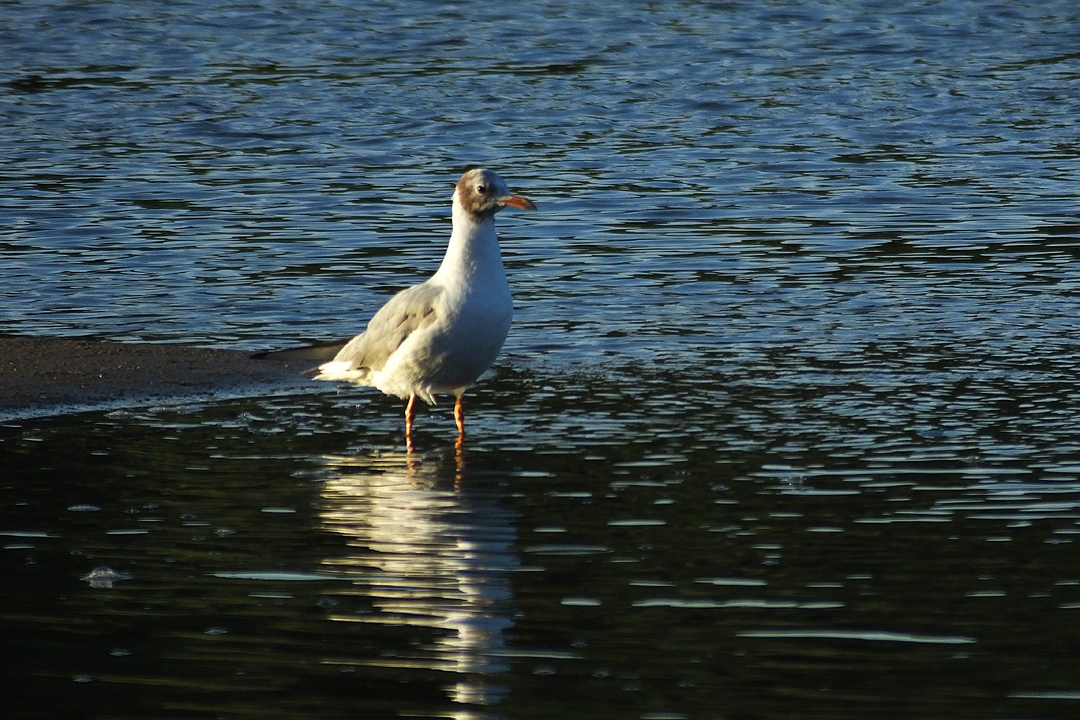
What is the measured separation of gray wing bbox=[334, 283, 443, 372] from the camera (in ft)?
31.9

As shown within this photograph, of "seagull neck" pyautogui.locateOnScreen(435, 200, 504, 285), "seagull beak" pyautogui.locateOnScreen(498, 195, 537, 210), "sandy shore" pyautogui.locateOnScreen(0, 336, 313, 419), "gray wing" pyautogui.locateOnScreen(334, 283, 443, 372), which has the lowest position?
"sandy shore" pyautogui.locateOnScreen(0, 336, 313, 419)

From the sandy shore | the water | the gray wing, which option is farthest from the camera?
the sandy shore

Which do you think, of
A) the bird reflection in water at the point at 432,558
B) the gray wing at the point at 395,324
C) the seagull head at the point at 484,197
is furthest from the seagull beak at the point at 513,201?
the bird reflection in water at the point at 432,558

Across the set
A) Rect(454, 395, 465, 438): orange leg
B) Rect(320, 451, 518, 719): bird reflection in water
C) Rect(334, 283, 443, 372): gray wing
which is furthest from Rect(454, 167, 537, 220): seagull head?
Rect(320, 451, 518, 719): bird reflection in water

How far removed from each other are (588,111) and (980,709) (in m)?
17.3

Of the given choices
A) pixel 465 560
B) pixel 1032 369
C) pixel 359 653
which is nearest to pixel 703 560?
pixel 465 560

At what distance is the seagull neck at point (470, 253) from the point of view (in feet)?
31.7

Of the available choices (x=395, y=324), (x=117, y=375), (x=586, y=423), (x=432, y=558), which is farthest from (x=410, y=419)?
(x=432, y=558)

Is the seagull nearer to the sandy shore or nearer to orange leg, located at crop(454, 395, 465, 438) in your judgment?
orange leg, located at crop(454, 395, 465, 438)

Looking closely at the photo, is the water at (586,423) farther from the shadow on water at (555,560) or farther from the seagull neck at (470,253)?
the seagull neck at (470,253)

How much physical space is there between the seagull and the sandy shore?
4.72ft

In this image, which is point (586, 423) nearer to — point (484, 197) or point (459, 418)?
point (459, 418)

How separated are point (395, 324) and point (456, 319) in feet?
1.59

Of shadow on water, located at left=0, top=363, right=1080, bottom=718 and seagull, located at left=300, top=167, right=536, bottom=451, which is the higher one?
seagull, located at left=300, top=167, right=536, bottom=451
